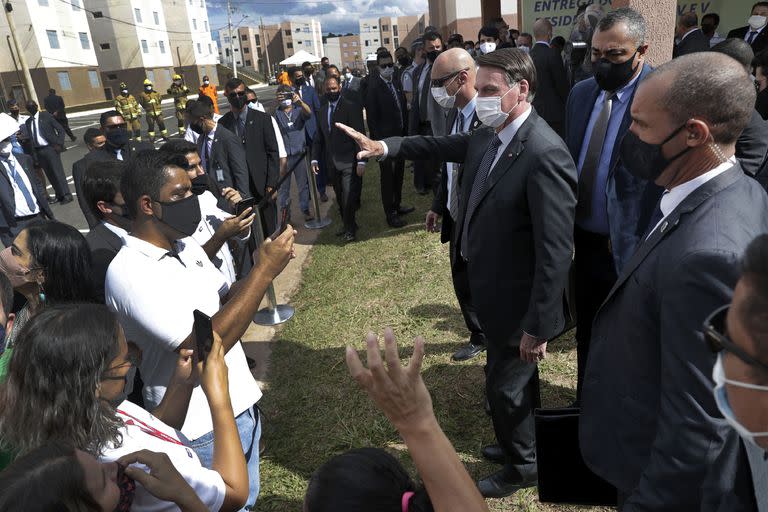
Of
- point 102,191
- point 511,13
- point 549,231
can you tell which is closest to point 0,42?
point 511,13

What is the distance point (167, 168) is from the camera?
7.86 feet

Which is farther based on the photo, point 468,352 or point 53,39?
point 53,39

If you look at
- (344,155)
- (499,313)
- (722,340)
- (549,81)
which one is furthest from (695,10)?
(722,340)

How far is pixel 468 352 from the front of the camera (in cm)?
400

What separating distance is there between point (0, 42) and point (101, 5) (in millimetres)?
14843

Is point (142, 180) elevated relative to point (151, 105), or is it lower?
elevated

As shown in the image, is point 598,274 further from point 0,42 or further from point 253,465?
point 0,42

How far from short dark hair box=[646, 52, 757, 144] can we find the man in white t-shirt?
1.53 metres

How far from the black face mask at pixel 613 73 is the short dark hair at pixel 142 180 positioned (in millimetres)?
2450

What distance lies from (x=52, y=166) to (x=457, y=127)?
9.62 metres

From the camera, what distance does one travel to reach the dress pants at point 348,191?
6730 millimetres

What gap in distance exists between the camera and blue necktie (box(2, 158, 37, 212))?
6.21 m

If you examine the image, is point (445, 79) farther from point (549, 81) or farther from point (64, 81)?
point (64, 81)

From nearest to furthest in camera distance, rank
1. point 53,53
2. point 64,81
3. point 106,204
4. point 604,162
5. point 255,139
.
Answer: point 604,162 < point 106,204 < point 255,139 < point 53,53 < point 64,81
